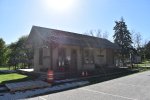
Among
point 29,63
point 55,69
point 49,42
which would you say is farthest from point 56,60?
point 29,63

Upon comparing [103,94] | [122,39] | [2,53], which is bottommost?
[103,94]

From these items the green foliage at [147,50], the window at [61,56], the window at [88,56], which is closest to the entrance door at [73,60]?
the window at [61,56]

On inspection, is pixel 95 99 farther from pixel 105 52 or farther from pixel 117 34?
pixel 117 34

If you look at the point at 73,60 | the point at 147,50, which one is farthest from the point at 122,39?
the point at 147,50

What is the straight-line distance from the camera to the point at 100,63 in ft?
83.3

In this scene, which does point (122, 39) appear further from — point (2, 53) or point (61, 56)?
point (2, 53)

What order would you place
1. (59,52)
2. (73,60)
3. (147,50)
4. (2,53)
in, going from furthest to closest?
(147,50) → (2,53) → (73,60) → (59,52)

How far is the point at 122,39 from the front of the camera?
40188 millimetres

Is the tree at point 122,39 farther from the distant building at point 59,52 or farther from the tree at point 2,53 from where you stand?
the tree at point 2,53

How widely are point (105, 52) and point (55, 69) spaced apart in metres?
10.1

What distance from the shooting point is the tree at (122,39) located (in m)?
39.4

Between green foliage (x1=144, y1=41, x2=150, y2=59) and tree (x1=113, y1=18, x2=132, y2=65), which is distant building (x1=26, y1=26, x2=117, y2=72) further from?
green foliage (x1=144, y1=41, x2=150, y2=59)

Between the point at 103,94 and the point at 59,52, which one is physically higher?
the point at 59,52

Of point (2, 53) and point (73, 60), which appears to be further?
point (2, 53)
